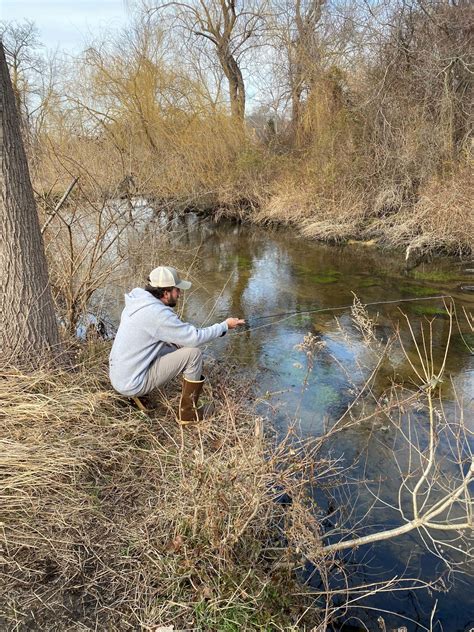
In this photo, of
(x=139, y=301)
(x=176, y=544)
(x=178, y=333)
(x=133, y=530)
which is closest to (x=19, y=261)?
(x=139, y=301)

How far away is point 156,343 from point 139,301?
0.35 meters

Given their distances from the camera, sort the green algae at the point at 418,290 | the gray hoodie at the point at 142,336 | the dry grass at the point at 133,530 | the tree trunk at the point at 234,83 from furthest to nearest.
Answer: the tree trunk at the point at 234,83
the green algae at the point at 418,290
the gray hoodie at the point at 142,336
the dry grass at the point at 133,530

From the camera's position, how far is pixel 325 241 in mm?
12672

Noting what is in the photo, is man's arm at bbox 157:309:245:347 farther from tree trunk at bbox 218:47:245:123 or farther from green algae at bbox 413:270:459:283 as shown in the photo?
tree trunk at bbox 218:47:245:123

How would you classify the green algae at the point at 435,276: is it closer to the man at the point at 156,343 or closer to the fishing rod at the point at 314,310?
the fishing rod at the point at 314,310

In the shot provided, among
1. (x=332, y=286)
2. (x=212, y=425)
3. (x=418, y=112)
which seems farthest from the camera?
(x=418, y=112)

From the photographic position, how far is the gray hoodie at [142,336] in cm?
354

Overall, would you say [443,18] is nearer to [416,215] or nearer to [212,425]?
[416,215]

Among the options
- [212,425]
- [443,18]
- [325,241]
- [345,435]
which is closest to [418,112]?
[443,18]

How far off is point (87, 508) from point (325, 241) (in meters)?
10.8

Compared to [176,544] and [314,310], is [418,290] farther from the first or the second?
[176,544]

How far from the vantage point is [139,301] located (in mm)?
3600

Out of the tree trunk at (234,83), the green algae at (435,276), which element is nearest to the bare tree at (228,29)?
the tree trunk at (234,83)

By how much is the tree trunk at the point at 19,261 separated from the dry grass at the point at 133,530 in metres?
0.34
